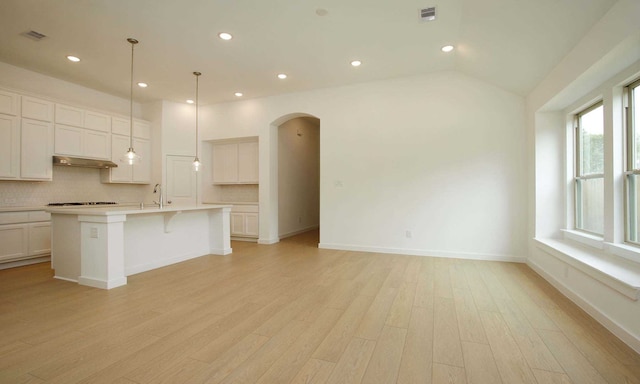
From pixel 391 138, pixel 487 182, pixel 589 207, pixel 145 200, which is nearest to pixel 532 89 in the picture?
pixel 487 182

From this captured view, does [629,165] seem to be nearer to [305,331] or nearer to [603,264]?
[603,264]

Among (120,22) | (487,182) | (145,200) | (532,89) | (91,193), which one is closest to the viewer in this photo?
(120,22)

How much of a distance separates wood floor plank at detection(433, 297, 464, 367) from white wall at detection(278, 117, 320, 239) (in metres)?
4.63

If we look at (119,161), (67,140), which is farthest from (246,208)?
(67,140)

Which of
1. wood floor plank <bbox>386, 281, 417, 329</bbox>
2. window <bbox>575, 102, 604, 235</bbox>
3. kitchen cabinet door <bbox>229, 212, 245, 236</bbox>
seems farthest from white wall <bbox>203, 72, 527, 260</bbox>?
kitchen cabinet door <bbox>229, 212, 245, 236</bbox>

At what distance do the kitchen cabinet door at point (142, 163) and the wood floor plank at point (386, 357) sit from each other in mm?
6139

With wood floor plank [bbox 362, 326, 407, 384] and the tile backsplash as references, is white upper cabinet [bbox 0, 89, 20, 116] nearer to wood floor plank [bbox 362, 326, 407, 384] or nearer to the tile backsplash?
the tile backsplash

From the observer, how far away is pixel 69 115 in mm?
5223

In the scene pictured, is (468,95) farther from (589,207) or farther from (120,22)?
(120,22)

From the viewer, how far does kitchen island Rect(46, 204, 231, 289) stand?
343 centimetres

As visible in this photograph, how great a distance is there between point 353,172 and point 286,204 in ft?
7.84

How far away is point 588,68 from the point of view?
2762 mm

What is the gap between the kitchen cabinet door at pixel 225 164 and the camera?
23.4 feet

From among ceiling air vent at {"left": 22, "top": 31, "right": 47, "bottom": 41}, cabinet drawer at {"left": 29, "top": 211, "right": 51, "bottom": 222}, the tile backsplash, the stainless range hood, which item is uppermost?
ceiling air vent at {"left": 22, "top": 31, "right": 47, "bottom": 41}
